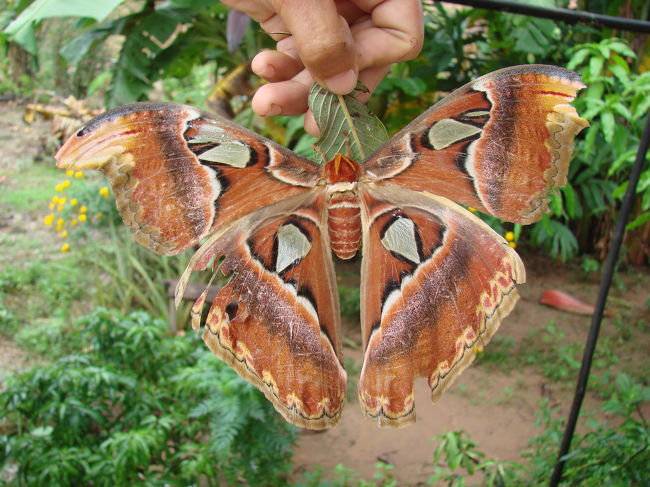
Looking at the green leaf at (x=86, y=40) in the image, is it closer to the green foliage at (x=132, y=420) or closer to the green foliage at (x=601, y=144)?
the green foliage at (x=132, y=420)

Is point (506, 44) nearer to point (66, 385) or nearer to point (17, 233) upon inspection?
point (66, 385)

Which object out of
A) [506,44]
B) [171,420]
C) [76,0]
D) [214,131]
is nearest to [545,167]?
[214,131]

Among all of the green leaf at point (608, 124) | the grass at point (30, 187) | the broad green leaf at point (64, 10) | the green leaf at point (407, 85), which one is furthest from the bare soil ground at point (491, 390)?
the broad green leaf at point (64, 10)

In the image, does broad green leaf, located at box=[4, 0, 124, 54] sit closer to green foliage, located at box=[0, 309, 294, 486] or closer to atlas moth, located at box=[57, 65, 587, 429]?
atlas moth, located at box=[57, 65, 587, 429]

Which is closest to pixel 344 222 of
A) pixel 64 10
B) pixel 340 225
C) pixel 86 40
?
pixel 340 225

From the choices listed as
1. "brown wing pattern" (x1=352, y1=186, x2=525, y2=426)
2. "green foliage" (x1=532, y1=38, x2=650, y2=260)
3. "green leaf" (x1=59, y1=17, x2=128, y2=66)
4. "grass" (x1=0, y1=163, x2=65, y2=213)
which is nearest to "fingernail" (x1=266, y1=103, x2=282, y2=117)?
"brown wing pattern" (x1=352, y1=186, x2=525, y2=426)

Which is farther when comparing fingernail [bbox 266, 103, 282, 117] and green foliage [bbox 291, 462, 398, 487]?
green foliage [bbox 291, 462, 398, 487]

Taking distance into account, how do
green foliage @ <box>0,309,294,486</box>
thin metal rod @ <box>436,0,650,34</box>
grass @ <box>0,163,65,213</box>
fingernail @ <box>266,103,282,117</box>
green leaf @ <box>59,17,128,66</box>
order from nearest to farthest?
thin metal rod @ <box>436,0,650,34</box>, fingernail @ <box>266,103,282,117</box>, green foliage @ <box>0,309,294,486</box>, green leaf @ <box>59,17,128,66</box>, grass @ <box>0,163,65,213</box>

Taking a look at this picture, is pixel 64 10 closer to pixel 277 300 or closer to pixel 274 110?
pixel 274 110
